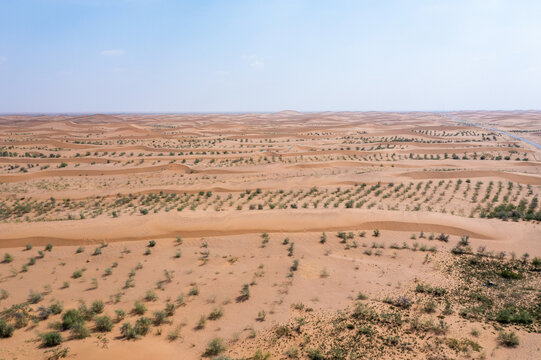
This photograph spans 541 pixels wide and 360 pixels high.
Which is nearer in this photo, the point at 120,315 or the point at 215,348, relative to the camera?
the point at 215,348

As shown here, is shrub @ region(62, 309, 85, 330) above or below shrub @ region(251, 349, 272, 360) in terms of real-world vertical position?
above

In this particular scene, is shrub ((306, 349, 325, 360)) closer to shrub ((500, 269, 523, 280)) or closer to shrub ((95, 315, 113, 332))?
shrub ((95, 315, 113, 332))

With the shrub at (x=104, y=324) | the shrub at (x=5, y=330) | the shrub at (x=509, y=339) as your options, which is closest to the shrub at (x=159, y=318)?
the shrub at (x=104, y=324)

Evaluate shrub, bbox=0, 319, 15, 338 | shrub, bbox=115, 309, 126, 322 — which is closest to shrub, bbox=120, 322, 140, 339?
shrub, bbox=115, 309, 126, 322

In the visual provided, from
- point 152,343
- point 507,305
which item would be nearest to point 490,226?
point 507,305

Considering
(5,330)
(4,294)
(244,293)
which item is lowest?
(244,293)

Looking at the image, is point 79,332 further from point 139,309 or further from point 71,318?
point 139,309

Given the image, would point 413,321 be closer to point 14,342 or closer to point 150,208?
point 14,342

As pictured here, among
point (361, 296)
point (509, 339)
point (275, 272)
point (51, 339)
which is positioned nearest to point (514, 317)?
point (509, 339)
